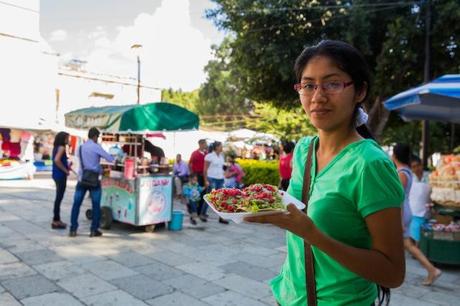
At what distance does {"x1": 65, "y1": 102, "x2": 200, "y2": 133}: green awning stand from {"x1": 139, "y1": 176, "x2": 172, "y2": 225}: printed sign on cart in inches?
40.5

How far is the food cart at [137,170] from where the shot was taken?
7.52 meters

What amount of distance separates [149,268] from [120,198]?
2695 mm

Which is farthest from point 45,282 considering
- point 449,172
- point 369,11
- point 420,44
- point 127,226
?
point 420,44

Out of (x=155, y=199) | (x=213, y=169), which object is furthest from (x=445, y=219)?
(x=155, y=199)

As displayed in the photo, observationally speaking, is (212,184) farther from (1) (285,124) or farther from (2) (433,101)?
(1) (285,124)

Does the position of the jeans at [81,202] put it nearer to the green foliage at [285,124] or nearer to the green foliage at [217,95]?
the green foliage at [285,124]

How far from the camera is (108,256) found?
6.04m

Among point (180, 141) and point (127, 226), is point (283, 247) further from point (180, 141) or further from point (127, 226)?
point (180, 141)

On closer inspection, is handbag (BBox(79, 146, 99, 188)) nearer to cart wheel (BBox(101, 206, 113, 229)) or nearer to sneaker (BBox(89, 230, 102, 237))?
sneaker (BBox(89, 230, 102, 237))

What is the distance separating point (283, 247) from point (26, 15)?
19828 millimetres

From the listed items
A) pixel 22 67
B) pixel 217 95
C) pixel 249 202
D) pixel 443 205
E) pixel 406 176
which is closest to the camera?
pixel 249 202

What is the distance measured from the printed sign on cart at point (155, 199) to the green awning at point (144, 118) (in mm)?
1029

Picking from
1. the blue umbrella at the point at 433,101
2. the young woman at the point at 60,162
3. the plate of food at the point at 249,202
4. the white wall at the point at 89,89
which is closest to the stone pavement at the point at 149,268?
the young woman at the point at 60,162

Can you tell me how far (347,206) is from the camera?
4.43 ft
